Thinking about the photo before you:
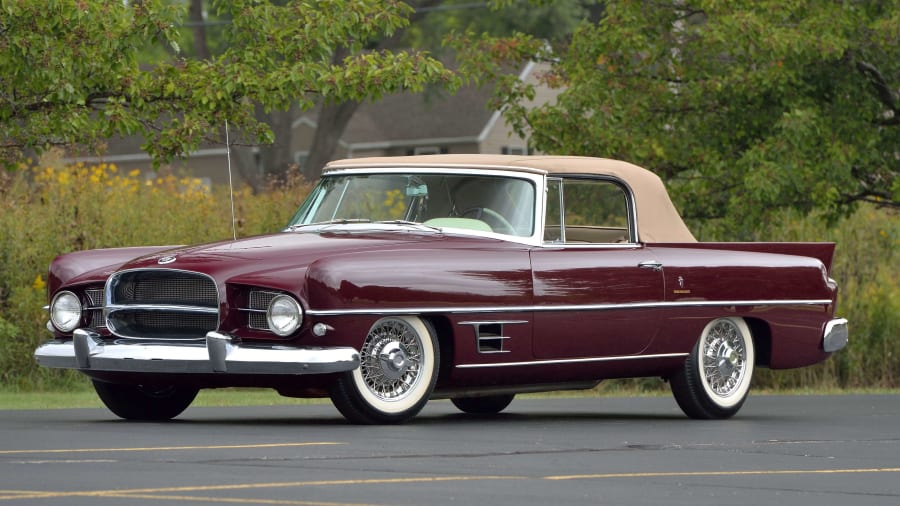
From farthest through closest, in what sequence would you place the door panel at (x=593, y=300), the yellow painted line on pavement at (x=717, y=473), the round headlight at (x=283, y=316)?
the door panel at (x=593, y=300), the round headlight at (x=283, y=316), the yellow painted line on pavement at (x=717, y=473)

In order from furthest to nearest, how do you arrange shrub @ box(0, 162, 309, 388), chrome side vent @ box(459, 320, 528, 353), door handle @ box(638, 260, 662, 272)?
shrub @ box(0, 162, 309, 388)
door handle @ box(638, 260, 662, 272)
chrome side vent @ box(459, 320, 528, 353)

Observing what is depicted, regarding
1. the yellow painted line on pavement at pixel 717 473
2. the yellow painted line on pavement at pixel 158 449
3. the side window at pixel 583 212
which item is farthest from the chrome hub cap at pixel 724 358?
the yellow painted line on pavement at pixel 158 449

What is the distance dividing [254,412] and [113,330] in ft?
10.0

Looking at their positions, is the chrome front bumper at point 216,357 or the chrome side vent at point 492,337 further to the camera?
the chrome side vent at point 492,337

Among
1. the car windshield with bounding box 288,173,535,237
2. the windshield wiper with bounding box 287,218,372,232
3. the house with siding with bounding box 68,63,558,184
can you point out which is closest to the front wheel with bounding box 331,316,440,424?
the car windshield with bounding box 288,173,535,237

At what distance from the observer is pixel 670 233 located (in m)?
13.1

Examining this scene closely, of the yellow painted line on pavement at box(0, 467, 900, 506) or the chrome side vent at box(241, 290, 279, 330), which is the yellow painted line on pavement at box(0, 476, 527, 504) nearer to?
the yellow painted line on pavement at box(0, 467, 900, 506)

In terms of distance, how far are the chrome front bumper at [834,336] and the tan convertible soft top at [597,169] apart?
1333mm

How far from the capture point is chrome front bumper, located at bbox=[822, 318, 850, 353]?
535 inches

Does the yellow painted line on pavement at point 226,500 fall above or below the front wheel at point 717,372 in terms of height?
above

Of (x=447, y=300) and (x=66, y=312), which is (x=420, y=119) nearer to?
(x=66, y=312)

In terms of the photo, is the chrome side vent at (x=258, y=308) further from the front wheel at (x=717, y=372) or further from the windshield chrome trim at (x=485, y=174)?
the front wheel at (x=717, y=372)

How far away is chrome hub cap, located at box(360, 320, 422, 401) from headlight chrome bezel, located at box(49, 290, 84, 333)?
6.37 feet

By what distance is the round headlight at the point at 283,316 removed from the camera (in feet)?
33.9
